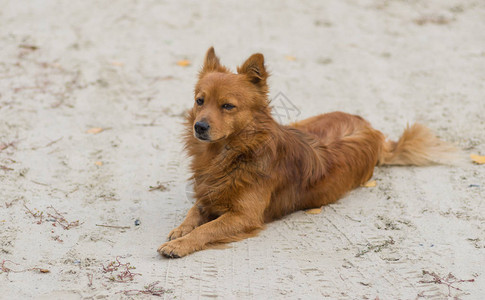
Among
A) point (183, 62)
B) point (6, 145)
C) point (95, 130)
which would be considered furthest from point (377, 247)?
point (183, 62)

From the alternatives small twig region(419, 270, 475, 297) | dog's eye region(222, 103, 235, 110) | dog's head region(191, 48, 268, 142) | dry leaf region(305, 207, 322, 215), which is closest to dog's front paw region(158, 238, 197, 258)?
dog's head region(191, 48, 268, 142)

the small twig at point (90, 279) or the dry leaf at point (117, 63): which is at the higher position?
the dry leaf at point (117, 63)

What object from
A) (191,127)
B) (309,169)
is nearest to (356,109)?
(309,169)

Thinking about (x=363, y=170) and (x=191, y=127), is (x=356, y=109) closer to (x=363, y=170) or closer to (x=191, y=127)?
(x=363, y=170)

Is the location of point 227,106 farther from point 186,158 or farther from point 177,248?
point 177,248

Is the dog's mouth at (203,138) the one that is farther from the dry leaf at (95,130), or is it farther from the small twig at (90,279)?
the dry leaf at (95,130)

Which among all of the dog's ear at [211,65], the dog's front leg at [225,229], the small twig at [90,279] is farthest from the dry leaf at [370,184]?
the small twig at [90,279]
